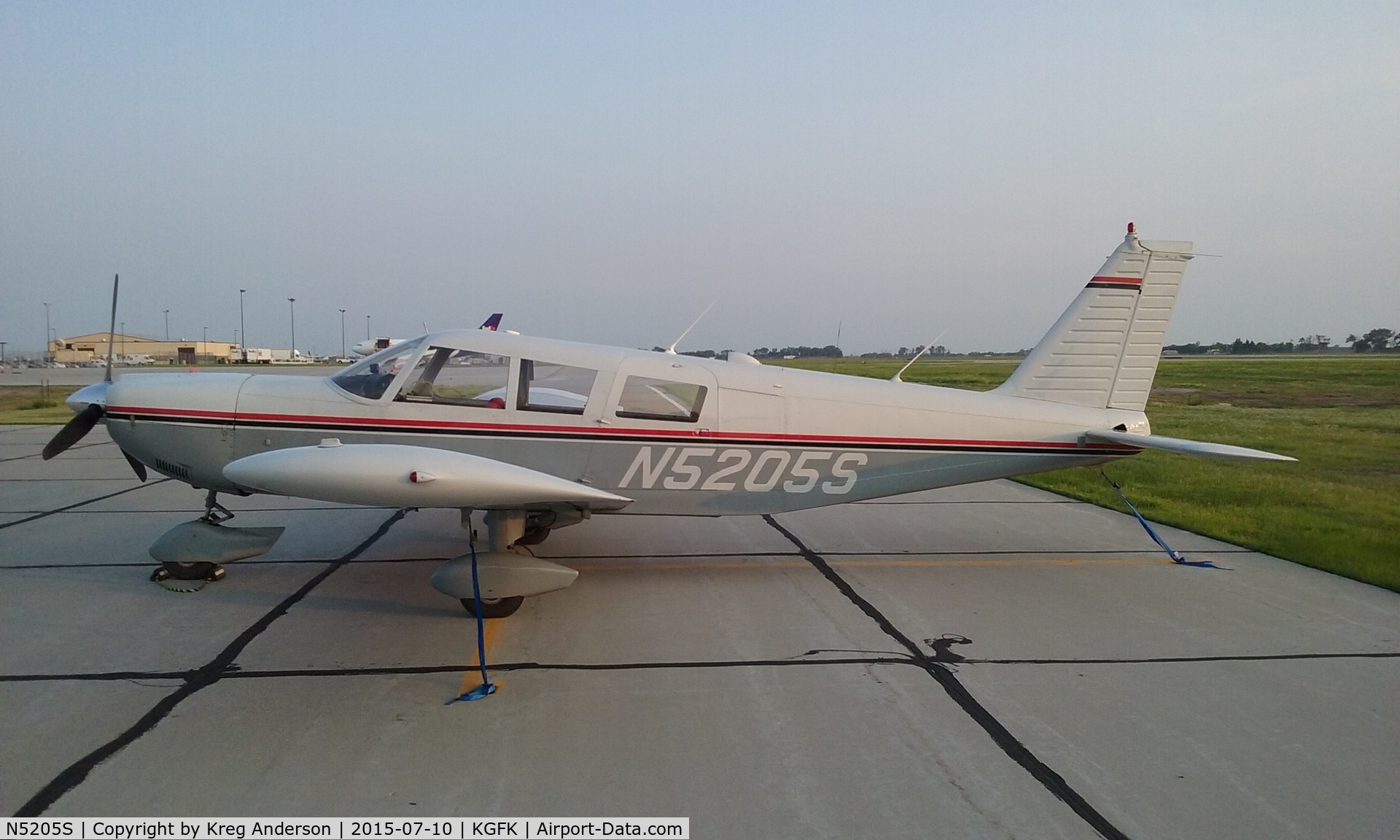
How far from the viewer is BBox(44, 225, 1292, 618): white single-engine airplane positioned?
19.4 ft

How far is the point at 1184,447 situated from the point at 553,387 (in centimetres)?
513

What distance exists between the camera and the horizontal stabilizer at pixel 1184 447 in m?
6.05

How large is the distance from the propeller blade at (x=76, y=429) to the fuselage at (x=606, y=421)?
0.14 metres

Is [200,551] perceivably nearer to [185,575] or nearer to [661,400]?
[185,575]

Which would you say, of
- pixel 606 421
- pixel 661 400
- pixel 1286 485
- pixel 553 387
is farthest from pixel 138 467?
pixel 1286 485

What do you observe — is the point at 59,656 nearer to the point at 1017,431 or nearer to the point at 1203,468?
the point at 1017,431

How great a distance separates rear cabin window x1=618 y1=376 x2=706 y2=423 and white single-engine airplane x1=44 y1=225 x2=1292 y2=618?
1cm

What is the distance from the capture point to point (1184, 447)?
6254mm

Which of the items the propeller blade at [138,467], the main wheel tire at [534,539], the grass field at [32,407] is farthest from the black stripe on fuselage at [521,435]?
the grass field at [32,407]

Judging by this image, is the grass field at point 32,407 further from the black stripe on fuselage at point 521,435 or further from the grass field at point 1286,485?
the grass field at point 1286,485

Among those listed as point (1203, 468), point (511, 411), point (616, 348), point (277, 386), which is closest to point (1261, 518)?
point (1203, 468)

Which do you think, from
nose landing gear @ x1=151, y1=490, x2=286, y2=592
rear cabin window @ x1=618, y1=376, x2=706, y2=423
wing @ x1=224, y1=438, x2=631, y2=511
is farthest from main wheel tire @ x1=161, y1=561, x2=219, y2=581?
rear cabin window @ x1=618, y1=376, x2=706, y2=423

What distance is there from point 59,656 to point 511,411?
3.13m

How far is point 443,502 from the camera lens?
505cm
